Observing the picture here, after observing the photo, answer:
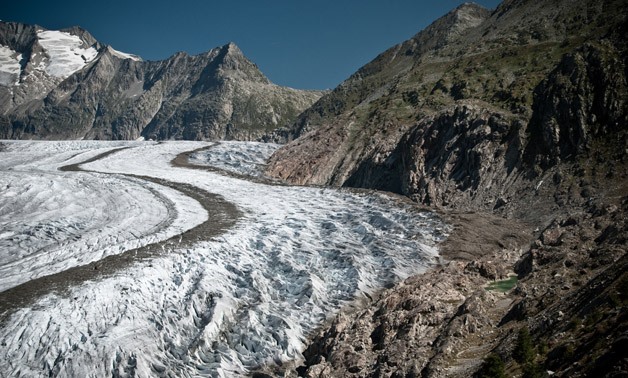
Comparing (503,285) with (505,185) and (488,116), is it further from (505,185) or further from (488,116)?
(488,116)

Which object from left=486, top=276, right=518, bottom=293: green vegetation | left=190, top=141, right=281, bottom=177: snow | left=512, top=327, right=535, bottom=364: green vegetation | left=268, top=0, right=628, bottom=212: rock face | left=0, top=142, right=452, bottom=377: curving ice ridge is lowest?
left=0, top=142, right=452, bottom=377: curving ice ridge

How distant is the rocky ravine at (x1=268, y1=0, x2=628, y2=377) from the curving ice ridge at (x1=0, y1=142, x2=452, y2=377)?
250cm

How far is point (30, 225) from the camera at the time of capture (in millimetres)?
29406

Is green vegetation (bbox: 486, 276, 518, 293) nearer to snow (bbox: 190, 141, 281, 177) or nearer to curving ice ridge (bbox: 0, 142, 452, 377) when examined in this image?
curving ice ridge (bbox: 0, 142, 452, 377)

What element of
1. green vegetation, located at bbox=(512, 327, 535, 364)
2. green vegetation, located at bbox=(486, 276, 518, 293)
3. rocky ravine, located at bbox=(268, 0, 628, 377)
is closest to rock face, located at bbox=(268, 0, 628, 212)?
rocky ravine, located at bbox=(268, 0, 628, 377)

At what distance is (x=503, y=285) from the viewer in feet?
68.3

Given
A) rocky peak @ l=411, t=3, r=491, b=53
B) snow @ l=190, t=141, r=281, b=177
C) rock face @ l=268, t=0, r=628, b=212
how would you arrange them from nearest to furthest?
rock face @ l=268, t=0, r=628, b=212
snow @ l=190, t=141, r=281, b=177
rocky peak @ l=411, t=3, r=491, b=53

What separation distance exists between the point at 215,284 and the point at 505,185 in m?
24.3

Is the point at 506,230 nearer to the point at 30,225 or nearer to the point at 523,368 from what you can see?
the point at 523,368

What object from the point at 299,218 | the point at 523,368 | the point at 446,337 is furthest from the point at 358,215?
the point at 523,368

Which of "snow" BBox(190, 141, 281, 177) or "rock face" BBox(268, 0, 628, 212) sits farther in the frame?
"snow" BBox(190, 141, 281, 177)

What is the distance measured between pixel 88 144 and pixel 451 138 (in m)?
62.9

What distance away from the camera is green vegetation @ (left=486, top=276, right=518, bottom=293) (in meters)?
20.2

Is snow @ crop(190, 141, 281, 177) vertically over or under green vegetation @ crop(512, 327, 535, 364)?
over
